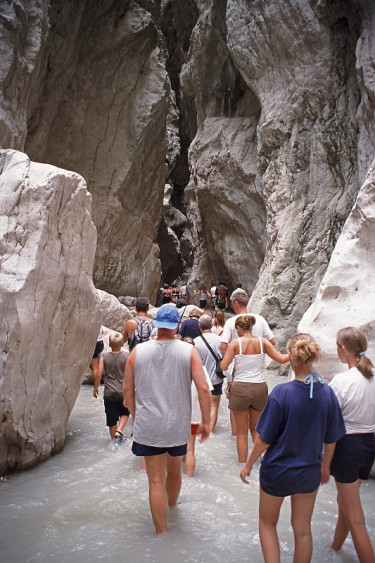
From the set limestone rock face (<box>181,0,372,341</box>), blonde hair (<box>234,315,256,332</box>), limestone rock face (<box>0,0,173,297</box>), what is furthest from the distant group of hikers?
limestone rock face (<box>0,0,173,297</box>)

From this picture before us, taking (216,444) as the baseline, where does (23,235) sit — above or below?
above

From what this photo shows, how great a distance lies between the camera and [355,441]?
8.71ft

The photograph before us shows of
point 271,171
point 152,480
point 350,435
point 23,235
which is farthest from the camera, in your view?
point 271,171

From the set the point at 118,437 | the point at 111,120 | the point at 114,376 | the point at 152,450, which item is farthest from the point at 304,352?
the point at 111,120

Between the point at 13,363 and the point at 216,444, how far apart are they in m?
2.65

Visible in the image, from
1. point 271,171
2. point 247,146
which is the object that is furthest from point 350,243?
point 247,146

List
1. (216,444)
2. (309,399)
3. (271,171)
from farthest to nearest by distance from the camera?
(271,171)
(216,444)
(309,399)

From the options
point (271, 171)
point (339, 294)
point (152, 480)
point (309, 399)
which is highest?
point (271, 171)

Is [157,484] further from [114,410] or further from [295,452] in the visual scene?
[114,410]

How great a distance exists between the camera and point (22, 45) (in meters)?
10.6

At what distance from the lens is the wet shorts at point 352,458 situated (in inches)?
104

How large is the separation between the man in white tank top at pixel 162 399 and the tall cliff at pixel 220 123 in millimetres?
8672

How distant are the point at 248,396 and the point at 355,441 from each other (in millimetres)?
1825

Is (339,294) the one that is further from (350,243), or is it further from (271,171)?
(271,171)
